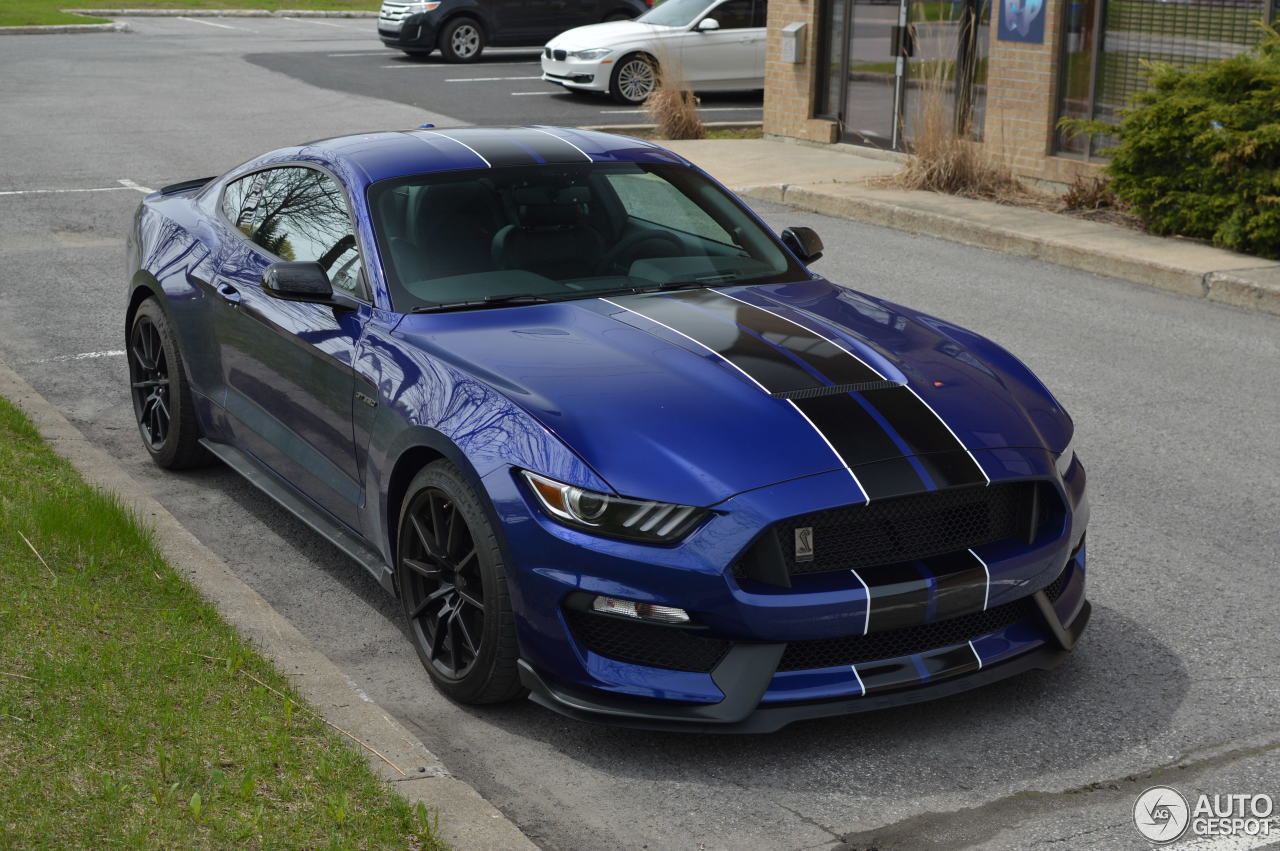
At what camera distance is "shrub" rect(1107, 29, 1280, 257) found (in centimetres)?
1112

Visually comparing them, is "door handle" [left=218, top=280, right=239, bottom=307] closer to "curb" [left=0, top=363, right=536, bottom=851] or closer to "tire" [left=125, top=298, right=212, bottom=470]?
"tire" [left=125, top=298, right=212, bottom=470]

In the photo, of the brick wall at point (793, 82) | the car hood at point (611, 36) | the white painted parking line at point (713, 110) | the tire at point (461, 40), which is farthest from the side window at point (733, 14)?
the tire at point (461, 40)

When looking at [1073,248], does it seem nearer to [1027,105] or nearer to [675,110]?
[1027,105]

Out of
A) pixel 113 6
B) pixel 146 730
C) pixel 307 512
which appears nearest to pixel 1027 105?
pixel 307 512

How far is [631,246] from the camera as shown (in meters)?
5.64

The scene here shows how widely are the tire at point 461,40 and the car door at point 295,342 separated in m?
22.5

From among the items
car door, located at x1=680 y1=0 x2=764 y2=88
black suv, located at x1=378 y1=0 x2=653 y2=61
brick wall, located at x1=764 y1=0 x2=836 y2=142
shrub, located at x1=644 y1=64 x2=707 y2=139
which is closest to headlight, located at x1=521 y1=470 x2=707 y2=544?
brick wall, located at x1=764 y1=0 x2=836 y2=142

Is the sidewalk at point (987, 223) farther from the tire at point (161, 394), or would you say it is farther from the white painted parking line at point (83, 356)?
the tire at point (161, 394)

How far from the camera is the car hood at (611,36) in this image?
22766mm

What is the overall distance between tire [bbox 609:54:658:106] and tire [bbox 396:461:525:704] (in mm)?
18911

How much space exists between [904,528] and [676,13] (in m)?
19.9

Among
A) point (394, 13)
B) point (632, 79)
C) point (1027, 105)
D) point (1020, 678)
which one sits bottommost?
point (1020, 678)

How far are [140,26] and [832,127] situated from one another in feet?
80.1

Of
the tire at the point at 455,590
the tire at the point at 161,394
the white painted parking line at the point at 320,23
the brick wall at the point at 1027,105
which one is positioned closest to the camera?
the tire at the point at 455,590
